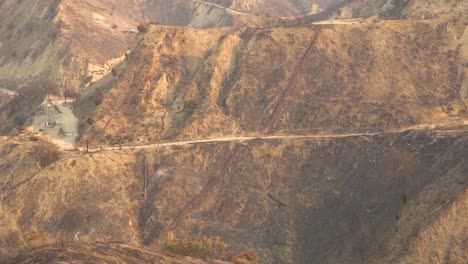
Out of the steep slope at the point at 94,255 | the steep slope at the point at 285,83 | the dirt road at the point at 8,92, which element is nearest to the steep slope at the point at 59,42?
the dirt road at the point at 8,92

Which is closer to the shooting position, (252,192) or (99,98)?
(252,192)

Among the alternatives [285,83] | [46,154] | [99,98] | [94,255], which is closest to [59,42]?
[99,98]

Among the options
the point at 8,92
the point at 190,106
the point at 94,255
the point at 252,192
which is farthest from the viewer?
the point at 8,92


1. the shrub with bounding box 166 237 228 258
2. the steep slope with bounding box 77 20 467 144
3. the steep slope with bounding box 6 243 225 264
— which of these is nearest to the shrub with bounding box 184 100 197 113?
the steep slope with bounding box 77 20 467 144

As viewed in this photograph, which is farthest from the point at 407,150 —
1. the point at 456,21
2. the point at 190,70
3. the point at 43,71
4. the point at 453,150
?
the point at 43,71

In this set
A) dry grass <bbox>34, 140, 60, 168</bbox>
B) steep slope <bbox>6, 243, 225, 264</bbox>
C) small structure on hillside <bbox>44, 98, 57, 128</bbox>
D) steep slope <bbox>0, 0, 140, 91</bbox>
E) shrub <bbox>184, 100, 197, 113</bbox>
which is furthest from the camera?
steep slope <bbox>0, 0, 140, 91</bbox>

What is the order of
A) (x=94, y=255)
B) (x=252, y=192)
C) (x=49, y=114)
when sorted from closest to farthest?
(x=94, y=255)
(x=252, y=192)
(x=49, y=114)

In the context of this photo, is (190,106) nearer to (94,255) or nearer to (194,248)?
(194,248)

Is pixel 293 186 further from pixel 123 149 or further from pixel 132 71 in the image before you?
pixel 132 71

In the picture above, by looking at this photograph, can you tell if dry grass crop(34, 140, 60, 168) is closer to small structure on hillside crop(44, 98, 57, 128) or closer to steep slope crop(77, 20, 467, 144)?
steep slope crop(77, 20, 467, 144)
